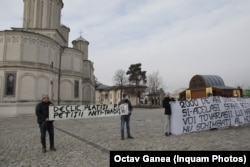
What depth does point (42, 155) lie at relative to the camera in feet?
26.1

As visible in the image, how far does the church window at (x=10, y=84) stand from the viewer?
92.1 ft

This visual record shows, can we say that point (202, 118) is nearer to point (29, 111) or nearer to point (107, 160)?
point (107, 160)

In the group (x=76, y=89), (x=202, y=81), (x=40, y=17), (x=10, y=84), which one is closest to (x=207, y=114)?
(x=10, y=84)

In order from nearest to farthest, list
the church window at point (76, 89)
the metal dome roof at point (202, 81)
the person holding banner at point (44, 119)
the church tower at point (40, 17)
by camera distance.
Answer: the person holding banner at point (44, 119)
the church tower at point (40, 17)
the church window at point (76, 89)
the metal dome roof at point (202, 81)

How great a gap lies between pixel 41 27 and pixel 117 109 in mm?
28929

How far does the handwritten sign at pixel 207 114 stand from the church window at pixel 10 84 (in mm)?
22438

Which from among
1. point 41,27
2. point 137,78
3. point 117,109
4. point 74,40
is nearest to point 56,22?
point 41,27

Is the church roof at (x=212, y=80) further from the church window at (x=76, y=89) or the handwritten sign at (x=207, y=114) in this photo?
the handwritten sign at (x=207, y=114)

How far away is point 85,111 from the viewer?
1184 centimetres

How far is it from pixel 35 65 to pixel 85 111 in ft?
66.4

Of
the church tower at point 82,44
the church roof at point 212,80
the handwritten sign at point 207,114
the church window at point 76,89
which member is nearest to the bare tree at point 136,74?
the church tower at point 82,44

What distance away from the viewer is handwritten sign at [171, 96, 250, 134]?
38.8 ft

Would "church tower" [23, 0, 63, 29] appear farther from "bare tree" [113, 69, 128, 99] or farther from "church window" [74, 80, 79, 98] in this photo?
"bare tree" [113, 69, 128, 99]

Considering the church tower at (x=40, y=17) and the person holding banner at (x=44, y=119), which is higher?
the church tower at (x=40, y=17)
